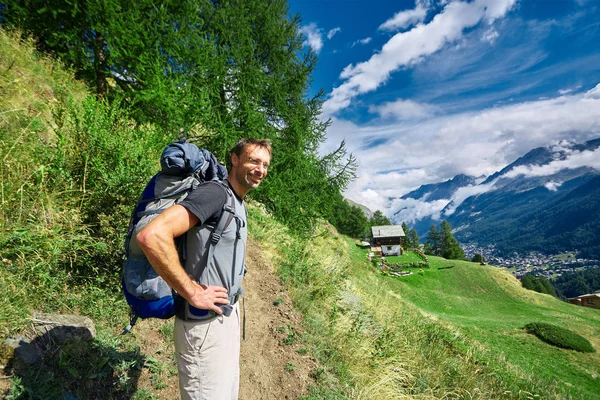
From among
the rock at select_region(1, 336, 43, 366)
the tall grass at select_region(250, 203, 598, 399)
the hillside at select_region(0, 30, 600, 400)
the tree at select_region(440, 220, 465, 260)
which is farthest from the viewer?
the tree at select_region(440, 220, 465, 260)

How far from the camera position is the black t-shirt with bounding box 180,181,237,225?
199cm

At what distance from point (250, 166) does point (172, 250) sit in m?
0.96

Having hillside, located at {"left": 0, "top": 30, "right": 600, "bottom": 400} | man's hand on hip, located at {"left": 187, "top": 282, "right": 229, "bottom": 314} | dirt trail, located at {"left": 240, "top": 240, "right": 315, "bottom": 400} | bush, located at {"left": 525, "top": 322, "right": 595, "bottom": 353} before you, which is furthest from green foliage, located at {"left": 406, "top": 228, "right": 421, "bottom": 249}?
man's hand on hip, located at {"left": 187, "top": 282, "right": 229, "bottom": 314}

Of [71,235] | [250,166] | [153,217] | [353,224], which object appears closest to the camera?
[153,217]

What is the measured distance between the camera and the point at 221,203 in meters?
2.15

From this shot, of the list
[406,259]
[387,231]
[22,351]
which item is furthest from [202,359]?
[387,231]

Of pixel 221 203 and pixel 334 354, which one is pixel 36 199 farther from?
pixel 334 354

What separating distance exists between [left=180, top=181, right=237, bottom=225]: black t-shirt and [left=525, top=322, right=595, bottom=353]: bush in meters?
26.2

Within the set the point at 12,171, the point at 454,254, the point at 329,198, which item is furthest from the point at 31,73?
the point at 454,254

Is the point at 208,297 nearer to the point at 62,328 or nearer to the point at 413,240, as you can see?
the point at 62,328

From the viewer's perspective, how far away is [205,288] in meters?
2.18

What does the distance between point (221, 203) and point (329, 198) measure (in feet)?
31.1

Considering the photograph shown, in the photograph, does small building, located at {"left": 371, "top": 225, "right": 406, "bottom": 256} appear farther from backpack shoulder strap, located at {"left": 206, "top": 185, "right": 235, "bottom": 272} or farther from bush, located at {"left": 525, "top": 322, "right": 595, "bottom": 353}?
backpack shoulder strap, located at {"left": 206, "top": 185, "right": 235, "bottom": 272}

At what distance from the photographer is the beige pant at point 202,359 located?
2.21 metres
